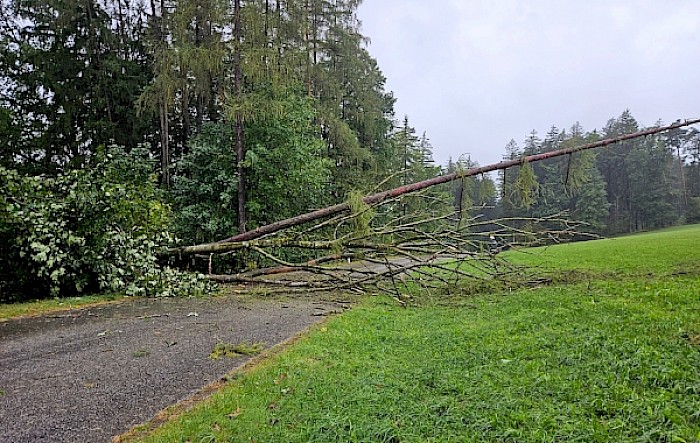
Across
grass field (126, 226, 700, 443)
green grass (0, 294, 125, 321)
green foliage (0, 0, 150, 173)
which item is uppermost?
green foliage (0, 0, 150, 173)

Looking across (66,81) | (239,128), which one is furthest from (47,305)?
(66,81)

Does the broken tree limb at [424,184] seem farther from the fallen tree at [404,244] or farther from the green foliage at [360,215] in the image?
the green foliage at [360,215]

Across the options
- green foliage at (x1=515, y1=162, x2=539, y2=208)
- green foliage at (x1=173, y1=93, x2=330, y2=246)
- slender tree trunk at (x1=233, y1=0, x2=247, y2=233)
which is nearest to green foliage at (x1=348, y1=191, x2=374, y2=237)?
green foliage at (x1=515, y1=162, x2=539, y2=208)

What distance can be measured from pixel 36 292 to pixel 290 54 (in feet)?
26.9

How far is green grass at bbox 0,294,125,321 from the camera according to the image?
17.5 feet

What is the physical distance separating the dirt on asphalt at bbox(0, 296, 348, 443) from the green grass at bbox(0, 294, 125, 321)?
316 mm

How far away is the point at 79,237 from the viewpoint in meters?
6.52

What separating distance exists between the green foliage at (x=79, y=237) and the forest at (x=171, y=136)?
25 millimetres

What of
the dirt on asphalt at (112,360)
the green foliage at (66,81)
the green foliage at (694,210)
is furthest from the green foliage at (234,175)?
the green foliage at (694,210)

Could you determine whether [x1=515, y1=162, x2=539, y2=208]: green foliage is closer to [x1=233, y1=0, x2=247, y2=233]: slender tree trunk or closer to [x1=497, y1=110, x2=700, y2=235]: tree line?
[x1=233, y1=0, x2=247, y2=233]: slender tree trunk

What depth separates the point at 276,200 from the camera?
41.4 ft

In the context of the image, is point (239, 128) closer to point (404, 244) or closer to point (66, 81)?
point (404, 244)

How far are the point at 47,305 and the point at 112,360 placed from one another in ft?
10.5

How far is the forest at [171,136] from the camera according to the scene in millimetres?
6805
